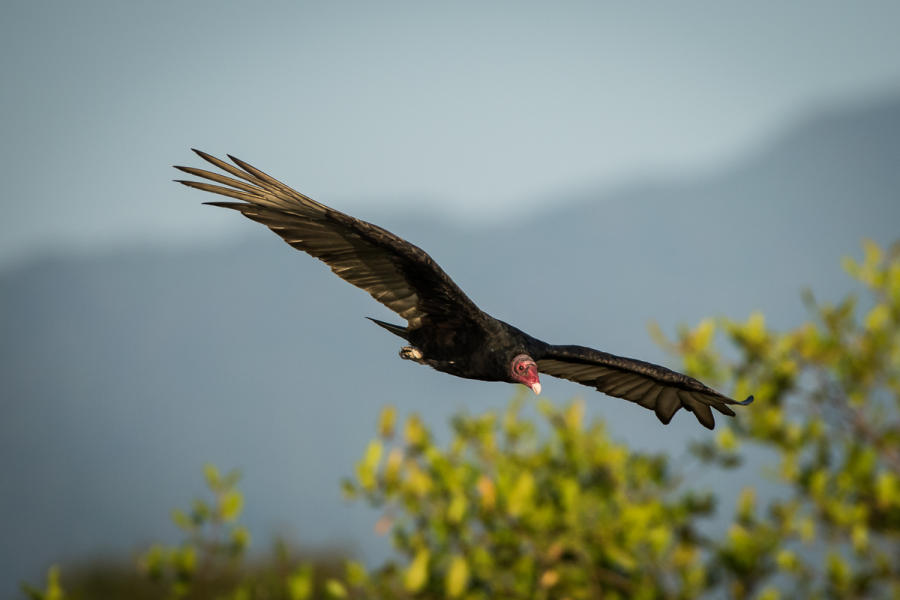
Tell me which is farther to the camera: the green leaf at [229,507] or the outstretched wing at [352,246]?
the green leaf at [229,507]

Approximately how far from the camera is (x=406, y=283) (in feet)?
12.7

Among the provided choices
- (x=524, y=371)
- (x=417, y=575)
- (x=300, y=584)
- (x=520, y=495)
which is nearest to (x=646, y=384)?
(x=524, y=371)

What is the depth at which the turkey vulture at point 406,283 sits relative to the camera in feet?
11.5

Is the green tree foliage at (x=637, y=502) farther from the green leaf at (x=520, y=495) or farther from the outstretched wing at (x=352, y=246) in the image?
the outstretched wing at (x=352, y=246)

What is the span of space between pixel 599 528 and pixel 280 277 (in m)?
122

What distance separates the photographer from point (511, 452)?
24.5 ft

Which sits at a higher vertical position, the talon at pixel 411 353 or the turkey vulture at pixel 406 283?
the turkey vulture at pixel 406 283

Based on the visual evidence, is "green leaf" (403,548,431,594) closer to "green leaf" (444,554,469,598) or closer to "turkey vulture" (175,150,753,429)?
"green leaf" (444,554,469,598)

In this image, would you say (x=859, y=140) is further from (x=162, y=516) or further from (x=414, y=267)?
(x=414, y=267)

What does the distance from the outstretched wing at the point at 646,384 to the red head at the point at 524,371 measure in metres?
0.72

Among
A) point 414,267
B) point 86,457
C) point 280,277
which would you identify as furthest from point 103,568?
point 280,277

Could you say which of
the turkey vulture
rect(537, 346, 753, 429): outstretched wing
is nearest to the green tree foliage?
rect(537, 346, 753, 429): outstretched wing

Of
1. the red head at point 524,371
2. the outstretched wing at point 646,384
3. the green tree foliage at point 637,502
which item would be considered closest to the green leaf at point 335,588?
the green tree foliage at point 637,502

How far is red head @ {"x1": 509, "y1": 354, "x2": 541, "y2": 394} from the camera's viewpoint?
347 centimetres
